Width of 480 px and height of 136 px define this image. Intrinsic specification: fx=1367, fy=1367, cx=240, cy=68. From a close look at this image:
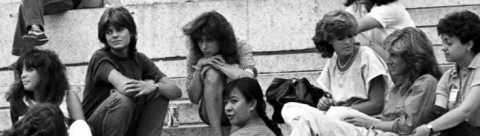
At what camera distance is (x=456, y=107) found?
8.83 meters

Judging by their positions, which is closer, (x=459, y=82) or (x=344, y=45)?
(x=459, y=82)

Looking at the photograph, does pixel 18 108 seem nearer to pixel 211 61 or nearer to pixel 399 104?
pixel 211 61

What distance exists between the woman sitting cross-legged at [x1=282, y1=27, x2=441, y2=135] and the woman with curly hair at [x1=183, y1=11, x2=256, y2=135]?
644 millimetres

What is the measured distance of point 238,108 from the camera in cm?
935

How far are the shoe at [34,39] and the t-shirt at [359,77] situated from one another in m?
2.87

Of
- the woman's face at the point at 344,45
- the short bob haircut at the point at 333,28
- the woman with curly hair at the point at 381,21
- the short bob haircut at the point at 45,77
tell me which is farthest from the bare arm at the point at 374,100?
the short bob haircut at the point at 45,77

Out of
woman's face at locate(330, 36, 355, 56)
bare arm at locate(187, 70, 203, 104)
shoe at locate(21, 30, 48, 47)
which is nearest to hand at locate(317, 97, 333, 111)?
woman's face at locate(330, 36, 355, 56)

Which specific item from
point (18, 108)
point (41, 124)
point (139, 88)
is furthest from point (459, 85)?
point (18, 108)

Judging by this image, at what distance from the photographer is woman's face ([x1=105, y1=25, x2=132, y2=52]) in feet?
32.9

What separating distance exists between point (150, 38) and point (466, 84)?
3.99 m

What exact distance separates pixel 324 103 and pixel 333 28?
1.76 feet

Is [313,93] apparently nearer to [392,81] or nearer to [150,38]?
[392,81]

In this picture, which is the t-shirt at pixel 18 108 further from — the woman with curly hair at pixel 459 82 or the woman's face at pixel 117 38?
the woman with curly hair at pixel 459 82

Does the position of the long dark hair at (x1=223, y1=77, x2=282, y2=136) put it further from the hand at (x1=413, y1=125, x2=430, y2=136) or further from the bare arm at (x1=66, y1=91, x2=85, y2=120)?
the hand at (x1=413, y1=125, x2=430, y2=136)
